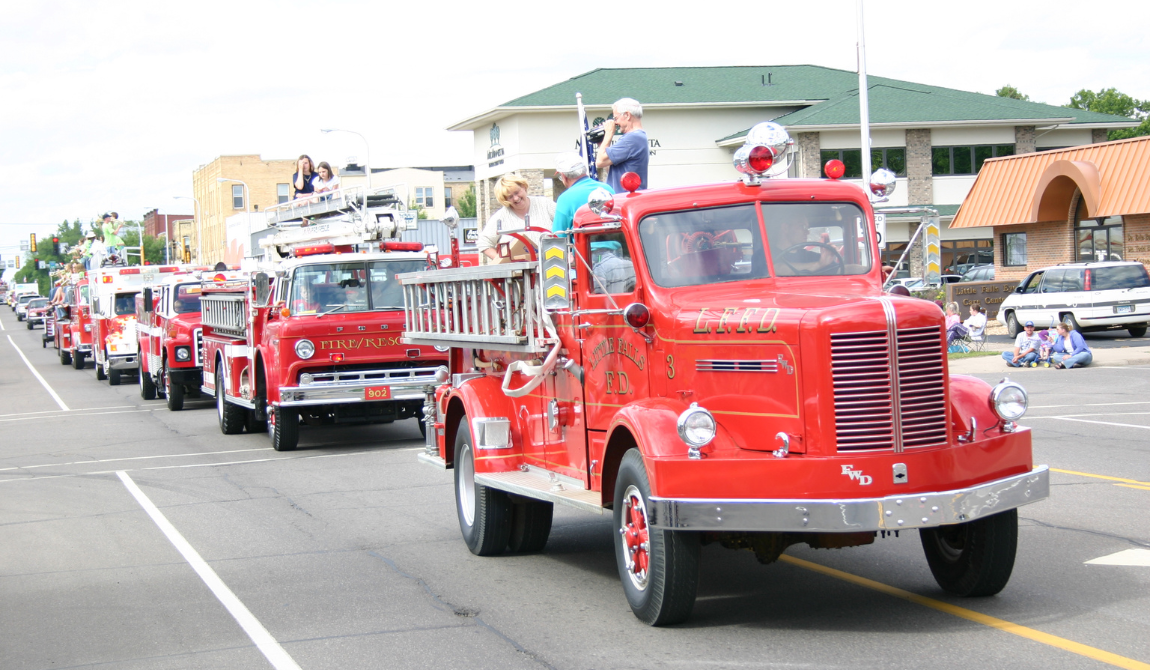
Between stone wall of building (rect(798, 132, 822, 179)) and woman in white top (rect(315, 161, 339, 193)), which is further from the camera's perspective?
stone wall of building (rect(798, 132, 822, 179))

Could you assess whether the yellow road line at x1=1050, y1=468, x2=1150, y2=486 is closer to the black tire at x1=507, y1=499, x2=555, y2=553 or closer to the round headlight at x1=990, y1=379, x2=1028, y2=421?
the round headlight at x1=990, y1=379, x2=1028, y2=421

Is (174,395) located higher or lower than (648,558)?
lower

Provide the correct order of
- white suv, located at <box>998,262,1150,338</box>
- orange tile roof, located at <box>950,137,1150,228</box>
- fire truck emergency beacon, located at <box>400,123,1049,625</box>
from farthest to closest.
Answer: orange tile roof, located at <box>950,137,1150,228</box> → white suv, located at <box>998,262,1150,338</box> → fire truck emergency beacon, located at <box>400,123,1049,625</box>

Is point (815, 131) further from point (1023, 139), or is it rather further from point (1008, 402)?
point (1008, 402)

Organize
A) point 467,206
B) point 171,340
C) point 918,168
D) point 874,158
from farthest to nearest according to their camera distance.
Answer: point 467,206, point 918,168, point 874,158, point 171,340

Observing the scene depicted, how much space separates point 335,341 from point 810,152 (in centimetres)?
3657

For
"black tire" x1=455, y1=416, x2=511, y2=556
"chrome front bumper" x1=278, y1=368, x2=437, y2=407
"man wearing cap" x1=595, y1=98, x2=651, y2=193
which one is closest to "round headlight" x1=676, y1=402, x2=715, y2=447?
"man wearing cap" x1=595, y1=98, x2=651, y2=193

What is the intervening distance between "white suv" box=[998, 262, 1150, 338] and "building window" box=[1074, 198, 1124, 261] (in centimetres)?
634

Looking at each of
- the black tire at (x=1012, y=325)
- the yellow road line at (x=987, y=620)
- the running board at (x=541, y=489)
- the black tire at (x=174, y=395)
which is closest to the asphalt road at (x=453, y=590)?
the yellow road line at (x=987, y=620)

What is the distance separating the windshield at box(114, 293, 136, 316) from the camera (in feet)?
104

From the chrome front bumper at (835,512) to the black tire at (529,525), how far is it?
9.39 feet

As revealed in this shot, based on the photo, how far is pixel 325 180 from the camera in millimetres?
20719

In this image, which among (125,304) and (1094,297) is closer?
(1094,297)

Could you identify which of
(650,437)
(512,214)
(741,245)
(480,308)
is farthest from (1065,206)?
(650,437)
